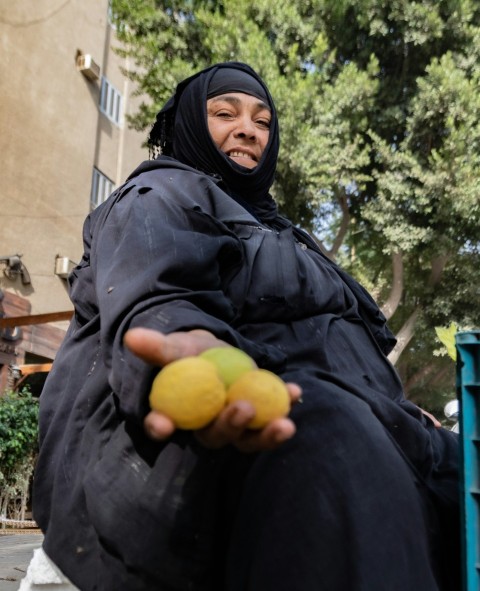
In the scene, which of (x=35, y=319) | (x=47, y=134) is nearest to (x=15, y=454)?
(x=35, y=319)

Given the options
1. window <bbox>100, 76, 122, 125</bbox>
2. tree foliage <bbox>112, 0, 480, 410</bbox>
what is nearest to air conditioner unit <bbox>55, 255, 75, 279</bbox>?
tree foliage <bbox>112, 0, 480, 410</bbox>

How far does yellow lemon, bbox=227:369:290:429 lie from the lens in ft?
3.05

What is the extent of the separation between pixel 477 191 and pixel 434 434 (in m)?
9.35

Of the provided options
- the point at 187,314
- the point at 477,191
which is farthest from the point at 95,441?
the point at 477,191

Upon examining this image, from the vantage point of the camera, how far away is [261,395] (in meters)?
0.93

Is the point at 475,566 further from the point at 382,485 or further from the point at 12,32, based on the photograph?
the point at 12,32

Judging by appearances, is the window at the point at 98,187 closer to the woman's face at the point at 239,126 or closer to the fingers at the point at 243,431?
the woman's face at the point at 239,126

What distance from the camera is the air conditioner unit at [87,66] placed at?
579 inches

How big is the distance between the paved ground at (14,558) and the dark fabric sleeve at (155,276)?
2911 millimetres

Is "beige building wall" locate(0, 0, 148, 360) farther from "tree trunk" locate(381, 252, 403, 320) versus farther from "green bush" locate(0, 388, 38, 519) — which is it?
"tree trunk" locate(381, 252, 403, 320)

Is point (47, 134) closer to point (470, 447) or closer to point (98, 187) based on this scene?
point (98, 187)

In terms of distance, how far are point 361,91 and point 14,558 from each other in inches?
350

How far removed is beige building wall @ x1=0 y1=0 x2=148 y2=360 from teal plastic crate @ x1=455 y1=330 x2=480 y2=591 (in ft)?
38.3

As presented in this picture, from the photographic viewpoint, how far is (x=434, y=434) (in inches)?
72.2
